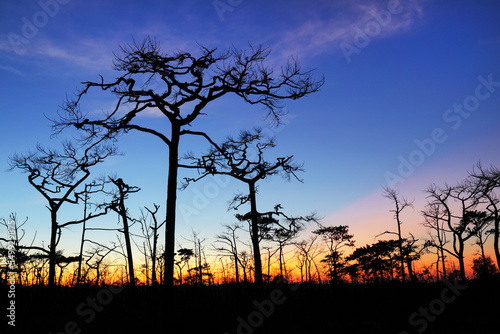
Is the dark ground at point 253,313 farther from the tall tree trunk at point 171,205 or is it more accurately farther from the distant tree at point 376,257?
the distant tree at point 376,257

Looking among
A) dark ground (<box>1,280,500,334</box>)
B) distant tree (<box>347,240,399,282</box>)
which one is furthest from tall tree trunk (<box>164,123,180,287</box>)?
distant tree (<box>347,240,399,282</box>)

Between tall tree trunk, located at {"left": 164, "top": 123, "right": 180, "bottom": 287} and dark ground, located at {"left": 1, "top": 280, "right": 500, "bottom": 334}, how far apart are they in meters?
0.79

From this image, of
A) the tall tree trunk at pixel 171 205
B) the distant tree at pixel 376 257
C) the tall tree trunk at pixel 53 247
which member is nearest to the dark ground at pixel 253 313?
the tall tree trunk at pixel 171 205

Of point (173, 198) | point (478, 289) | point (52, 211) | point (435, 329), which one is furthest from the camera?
point (52, 211)

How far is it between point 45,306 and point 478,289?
613 inches

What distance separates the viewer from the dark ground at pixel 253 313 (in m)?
8.45

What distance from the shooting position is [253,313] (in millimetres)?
9344

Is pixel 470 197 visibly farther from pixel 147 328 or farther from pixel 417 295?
pixel 147 328

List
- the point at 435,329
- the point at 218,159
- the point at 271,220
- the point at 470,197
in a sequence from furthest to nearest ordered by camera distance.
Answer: the point at 470,197, the point at 271,220, the point at 218,159, the point at 435,329

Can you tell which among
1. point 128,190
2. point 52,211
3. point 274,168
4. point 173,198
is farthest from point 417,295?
point 52,211

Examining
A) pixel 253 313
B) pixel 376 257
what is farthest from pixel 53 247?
pixel 376 257

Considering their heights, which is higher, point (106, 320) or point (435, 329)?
point (106, 320)

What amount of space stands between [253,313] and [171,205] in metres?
4.33

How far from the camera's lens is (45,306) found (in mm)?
10398
